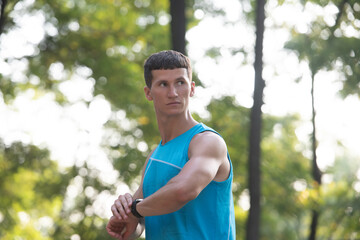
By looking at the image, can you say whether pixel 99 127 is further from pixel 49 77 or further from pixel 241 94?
pixel 241 94

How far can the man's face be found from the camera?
2.63 m

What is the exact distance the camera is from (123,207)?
2.57 metres

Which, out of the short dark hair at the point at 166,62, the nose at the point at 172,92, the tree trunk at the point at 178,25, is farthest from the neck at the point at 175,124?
the tree trunk at the point at 178,25

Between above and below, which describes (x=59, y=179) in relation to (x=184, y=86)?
below

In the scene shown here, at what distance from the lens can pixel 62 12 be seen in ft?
38.6

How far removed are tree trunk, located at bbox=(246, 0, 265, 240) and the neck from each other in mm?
6248

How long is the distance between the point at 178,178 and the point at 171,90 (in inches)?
21.9

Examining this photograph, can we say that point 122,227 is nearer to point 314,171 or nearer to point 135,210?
point 135,210

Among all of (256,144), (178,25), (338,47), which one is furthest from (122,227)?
(338,47)

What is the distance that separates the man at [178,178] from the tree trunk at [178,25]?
4.51 metres

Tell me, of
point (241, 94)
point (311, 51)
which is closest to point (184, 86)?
point (311, 51)

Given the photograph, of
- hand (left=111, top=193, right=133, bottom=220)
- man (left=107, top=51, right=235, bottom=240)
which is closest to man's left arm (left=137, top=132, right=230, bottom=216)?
man (left=107, top=51, right=235, bottom=240)

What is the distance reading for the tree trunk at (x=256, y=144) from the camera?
8.74 m

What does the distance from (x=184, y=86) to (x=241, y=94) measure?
31.6ft
